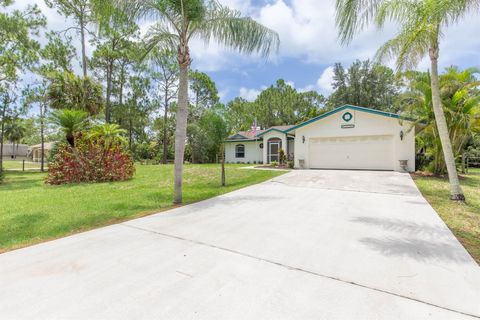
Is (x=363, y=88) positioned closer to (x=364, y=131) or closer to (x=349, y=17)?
(x=364, y=131)

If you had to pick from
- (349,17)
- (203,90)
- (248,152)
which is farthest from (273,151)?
(349,17)

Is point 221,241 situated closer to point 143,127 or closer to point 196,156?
point 196,156

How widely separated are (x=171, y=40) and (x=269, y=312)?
788cm

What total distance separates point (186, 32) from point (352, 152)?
12430 mm

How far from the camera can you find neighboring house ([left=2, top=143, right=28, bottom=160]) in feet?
169

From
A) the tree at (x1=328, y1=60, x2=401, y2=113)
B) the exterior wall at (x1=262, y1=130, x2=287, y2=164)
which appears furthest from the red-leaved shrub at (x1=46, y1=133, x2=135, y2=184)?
the tree at (x1=328, y1=60, x2=401, y2=113)

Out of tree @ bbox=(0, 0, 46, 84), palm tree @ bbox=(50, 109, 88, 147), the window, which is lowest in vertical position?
the window

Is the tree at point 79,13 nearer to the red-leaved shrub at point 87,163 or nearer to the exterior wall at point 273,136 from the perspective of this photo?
the red-leaved shrub at point 87,163

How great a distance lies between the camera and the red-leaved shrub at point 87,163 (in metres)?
11.4

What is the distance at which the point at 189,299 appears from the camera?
236 centimetres

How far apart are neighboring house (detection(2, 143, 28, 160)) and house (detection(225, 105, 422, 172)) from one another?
6211 centimetres

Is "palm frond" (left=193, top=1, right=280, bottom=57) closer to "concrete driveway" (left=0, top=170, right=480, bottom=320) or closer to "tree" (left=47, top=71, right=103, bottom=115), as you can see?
"concrete driveway" (left=0, top=170, right=480, bottom=320)

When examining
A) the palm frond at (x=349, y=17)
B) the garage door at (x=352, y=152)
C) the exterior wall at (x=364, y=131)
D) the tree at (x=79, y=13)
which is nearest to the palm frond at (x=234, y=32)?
the palm frond at (x=349, y=17)

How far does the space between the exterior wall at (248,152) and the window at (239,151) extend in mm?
317
